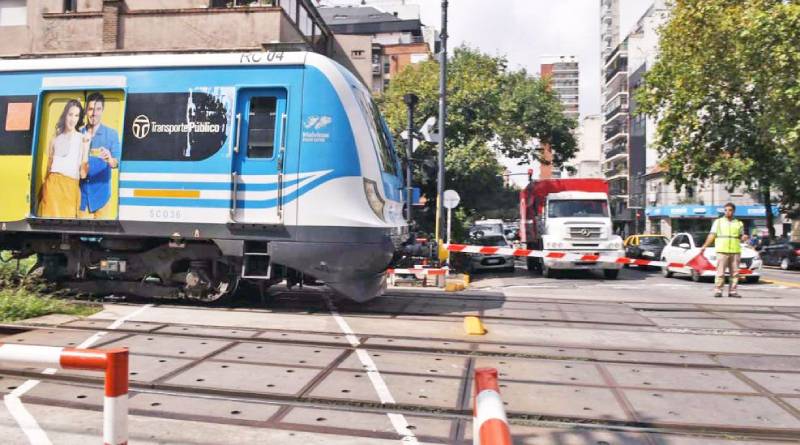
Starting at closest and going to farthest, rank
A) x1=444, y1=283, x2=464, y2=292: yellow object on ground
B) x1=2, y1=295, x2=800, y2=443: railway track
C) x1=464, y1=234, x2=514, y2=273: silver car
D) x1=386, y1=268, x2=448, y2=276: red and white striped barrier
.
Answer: x1=2, y1=295, x2=800, y2=443: railway track
x1=386, y1=268, x2=448, y2=276: red and white striped barrier
x1=444, y1=283, x2=464, y2=292: yellow object on ground
x1=464, y1=234, x2=514, y2=273: silver car

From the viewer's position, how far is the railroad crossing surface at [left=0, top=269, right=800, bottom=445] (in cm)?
396

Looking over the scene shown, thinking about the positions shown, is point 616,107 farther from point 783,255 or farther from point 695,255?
point 695,255

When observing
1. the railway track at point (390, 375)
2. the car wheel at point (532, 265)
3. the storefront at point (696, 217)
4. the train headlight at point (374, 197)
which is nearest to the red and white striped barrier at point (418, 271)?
the train headlight at point (374, 197)

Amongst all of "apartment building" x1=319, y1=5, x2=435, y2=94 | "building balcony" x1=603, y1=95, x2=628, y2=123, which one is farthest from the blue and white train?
"building balcony" x1=603, y1=95, x2=628, y2=123

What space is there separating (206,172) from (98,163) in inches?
64.2

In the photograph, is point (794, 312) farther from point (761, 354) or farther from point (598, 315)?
point (761, 354)

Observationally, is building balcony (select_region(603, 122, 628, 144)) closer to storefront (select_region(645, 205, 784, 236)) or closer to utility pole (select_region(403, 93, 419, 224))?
storefront (select_region(645, 205, 784, 236))

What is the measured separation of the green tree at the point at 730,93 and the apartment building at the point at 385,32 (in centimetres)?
4212

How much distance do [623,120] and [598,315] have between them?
79.0m

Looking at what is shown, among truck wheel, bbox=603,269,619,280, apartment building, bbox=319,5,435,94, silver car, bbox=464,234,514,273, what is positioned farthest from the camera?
apartment building, bbox=319,5,435,94

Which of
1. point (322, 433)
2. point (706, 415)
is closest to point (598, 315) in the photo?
point (706, 415)

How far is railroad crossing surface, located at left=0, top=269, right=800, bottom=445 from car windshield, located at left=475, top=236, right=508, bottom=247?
13223 millimetres

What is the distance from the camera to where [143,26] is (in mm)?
19359

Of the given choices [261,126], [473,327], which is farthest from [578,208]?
[261,126]
